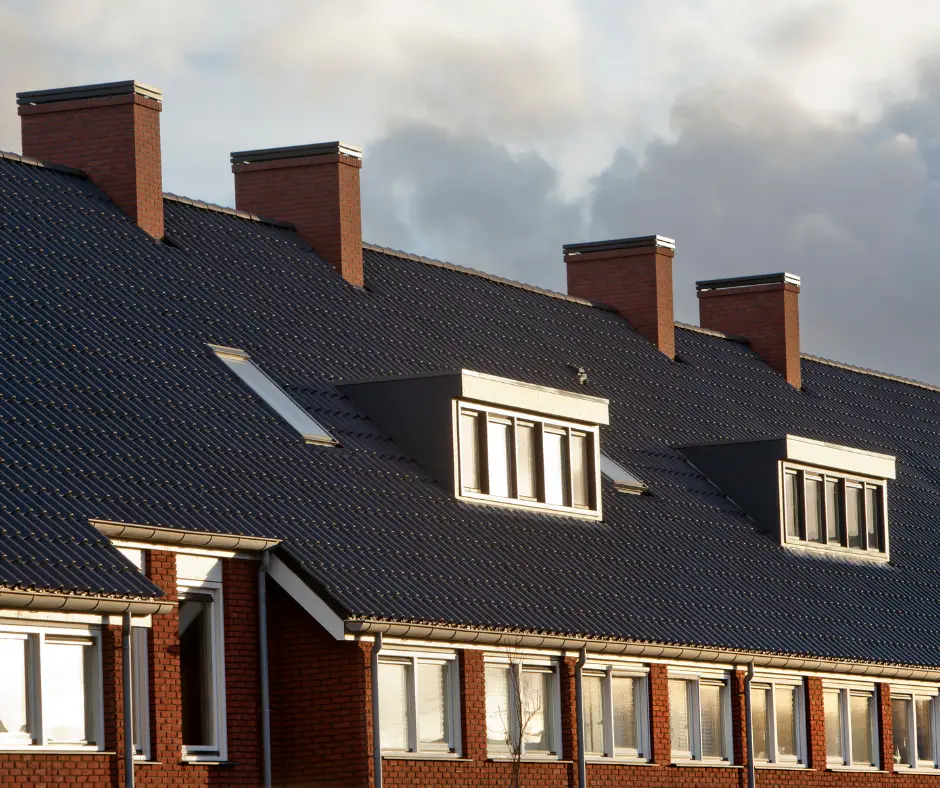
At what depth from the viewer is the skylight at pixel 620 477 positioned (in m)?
35.0

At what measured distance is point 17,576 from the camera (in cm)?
2120

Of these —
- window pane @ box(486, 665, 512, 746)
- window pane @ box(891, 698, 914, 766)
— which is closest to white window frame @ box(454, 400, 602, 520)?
window pane @ box(486, 665, 512, 746)

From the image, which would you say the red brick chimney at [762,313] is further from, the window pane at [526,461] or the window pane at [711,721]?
the window pane at [526,461]

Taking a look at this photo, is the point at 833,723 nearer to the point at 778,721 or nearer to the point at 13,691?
the point at 778,721

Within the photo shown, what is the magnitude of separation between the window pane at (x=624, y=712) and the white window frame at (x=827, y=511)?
7.04 m

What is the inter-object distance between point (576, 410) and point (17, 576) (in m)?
13.0

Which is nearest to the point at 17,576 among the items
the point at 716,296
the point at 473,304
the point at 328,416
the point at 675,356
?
the point at 328,416

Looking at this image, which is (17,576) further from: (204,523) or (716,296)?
(716,296)

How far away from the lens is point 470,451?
3103cm

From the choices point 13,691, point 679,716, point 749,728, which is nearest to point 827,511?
point 749,728

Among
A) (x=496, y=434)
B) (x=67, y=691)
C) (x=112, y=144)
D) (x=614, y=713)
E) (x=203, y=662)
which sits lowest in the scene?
(x=614, y=713)

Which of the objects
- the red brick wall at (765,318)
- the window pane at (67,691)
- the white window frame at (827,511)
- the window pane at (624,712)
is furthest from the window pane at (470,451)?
the red brick wall at (765,318)

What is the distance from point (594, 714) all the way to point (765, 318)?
20.0m

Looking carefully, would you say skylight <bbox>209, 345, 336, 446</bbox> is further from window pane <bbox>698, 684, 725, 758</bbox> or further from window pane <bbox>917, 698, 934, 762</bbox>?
window pane <bbox>917, 698, 934, 762</bbox>
